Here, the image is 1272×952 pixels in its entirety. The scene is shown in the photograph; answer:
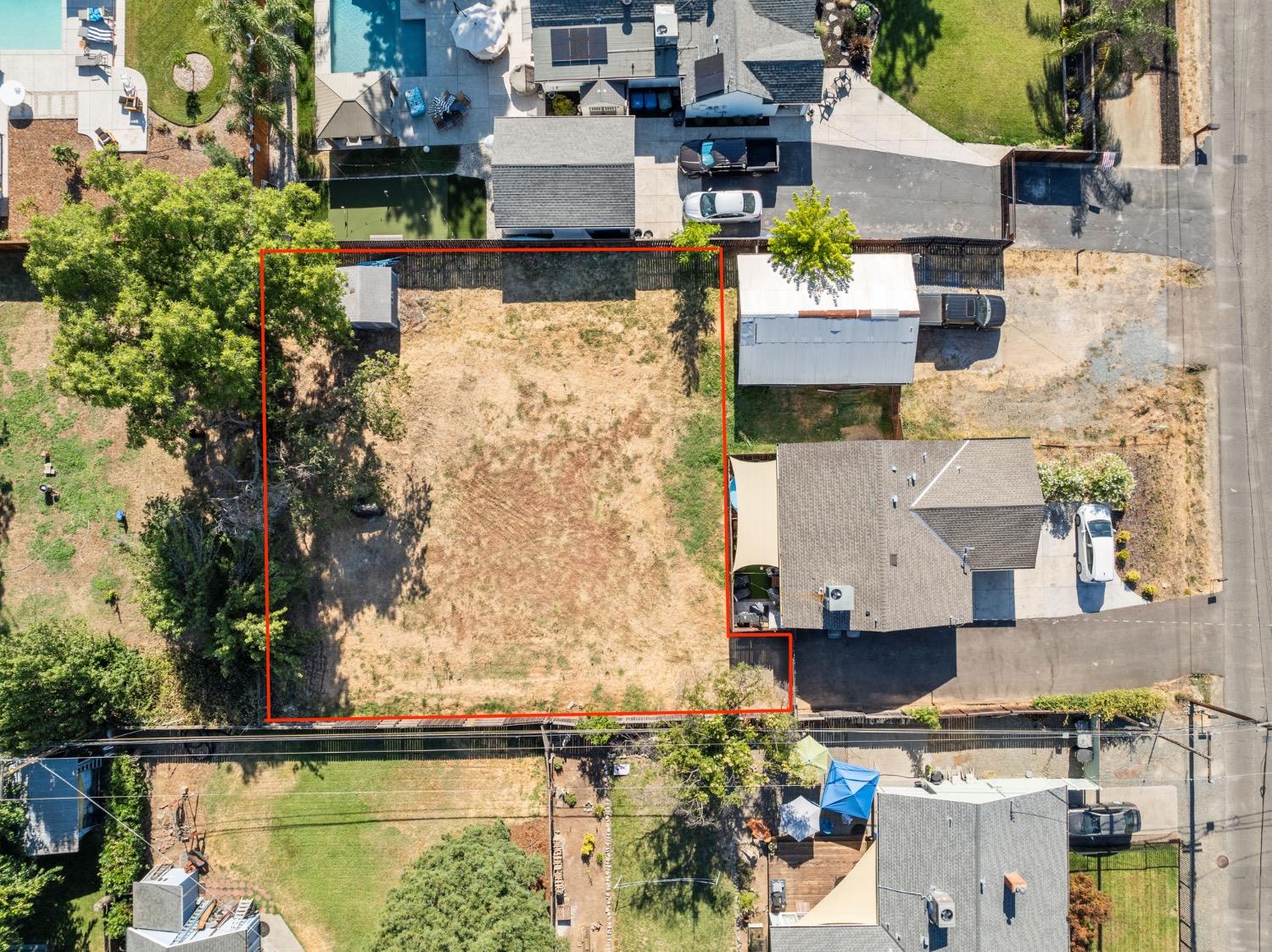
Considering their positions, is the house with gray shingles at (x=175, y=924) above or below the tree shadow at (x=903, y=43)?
below

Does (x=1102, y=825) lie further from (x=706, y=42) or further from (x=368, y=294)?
(x=368, y=294)

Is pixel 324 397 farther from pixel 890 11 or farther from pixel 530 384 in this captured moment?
pixel 890 11

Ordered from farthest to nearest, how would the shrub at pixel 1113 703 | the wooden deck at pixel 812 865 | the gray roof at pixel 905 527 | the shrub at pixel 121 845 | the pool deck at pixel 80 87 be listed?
the pool deck at pixel 80 87, the wooden deck at pixel 812 865, the shrub at pixel 1113 703, the shrub at pixel 121 845, the gray roof at pixel 905 527

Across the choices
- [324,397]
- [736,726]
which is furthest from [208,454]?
[736,726]

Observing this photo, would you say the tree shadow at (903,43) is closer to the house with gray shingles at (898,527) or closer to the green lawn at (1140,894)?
the house with gray shingles at (898,527)

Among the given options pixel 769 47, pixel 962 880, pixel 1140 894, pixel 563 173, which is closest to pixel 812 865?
pixel 962 880

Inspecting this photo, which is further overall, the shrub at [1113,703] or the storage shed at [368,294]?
the shrub at [1113,703]

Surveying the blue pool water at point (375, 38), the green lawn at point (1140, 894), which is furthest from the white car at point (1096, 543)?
the blue pool water at point (375, 38)
